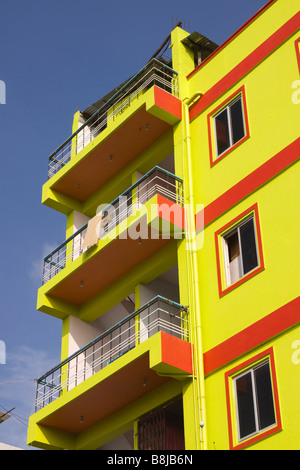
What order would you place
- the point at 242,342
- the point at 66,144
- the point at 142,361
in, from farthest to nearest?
the point at 66,144
the point at 142,361
the point at 242,342

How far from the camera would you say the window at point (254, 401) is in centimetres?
1770

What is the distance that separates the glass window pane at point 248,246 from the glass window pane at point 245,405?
289cm

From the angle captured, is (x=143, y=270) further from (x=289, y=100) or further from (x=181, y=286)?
(x=289, y=100)

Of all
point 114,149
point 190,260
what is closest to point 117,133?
point 114,149

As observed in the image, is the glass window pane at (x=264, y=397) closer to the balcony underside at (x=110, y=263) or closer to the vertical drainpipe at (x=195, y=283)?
the vertical drainpipe at (x=195, y=283)

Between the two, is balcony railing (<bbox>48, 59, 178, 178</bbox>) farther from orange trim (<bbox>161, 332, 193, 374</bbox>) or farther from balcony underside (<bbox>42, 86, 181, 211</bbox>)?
orange trim (<bbox>161, 332, 193, 374</bbox>)

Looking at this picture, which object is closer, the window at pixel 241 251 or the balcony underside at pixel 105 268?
the window at pixel 241 251

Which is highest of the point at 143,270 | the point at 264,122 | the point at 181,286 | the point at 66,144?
the point at 66,144

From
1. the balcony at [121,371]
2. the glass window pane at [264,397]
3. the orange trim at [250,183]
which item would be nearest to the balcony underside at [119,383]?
the balcony at [121,371]

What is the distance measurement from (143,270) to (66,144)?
25.9ft

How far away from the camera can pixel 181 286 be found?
70.6ft

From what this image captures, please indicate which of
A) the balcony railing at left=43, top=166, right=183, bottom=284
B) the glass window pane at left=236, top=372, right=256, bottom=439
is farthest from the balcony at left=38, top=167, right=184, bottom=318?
the glass window pane at left=236, top=372, right=256, bottom=439

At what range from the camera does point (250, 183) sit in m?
21.0

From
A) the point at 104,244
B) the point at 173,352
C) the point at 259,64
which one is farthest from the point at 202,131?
the point at 173,352
